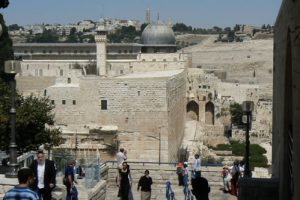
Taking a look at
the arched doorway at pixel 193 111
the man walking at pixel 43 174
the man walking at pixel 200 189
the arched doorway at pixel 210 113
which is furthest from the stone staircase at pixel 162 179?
the arched doorway at pixel 210 113

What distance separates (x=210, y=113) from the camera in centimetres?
4162

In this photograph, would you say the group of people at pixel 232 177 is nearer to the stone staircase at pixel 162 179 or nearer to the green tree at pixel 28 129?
the stone staircase at pixel 162 179

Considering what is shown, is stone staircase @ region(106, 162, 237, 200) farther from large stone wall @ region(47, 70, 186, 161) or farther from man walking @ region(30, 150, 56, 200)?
large stone wall @ region(47, 70, 186, 161)

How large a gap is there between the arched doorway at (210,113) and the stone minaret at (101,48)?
7245mm

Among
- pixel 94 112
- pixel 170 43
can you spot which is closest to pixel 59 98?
pixel 94 112

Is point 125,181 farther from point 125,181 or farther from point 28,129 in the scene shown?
point 28,129

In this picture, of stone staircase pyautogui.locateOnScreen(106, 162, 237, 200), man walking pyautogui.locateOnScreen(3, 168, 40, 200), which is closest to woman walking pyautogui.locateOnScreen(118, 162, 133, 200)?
stone staircase pyautogui.locateOnScreen(106, 162, 237, 200)

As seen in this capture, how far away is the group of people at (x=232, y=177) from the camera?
11.6 metres

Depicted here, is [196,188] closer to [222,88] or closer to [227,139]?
[227,139]

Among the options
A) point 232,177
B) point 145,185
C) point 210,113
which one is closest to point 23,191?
point 145,185

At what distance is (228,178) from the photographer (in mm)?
12258

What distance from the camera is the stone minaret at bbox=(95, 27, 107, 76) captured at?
133 ft

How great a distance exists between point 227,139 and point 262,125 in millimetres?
2731

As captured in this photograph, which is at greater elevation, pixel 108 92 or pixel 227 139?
pixel 108 92
